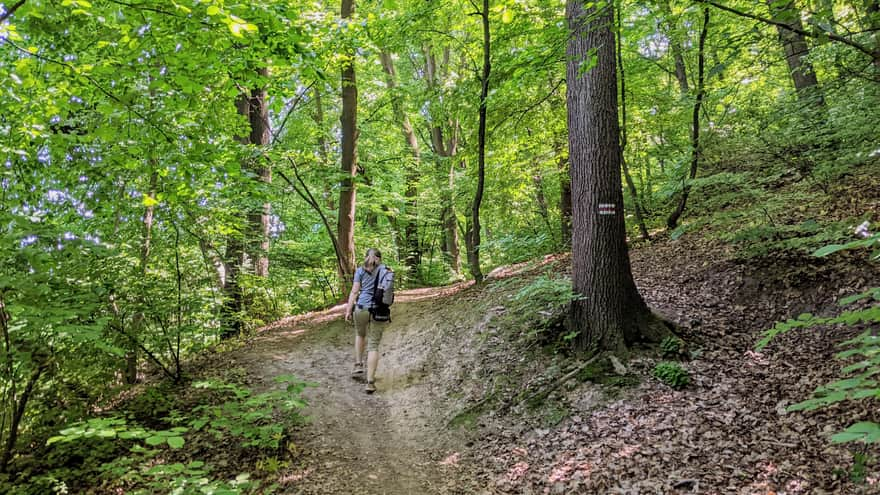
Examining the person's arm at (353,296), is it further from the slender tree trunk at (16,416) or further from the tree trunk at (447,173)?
the tree trunk at (447,173)

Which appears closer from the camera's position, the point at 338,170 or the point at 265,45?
the point at 265,45

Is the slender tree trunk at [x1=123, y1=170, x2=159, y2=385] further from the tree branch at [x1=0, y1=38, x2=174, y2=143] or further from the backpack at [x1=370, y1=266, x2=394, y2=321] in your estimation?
the backpack at [x1=370, y1=266, x2=394, y2=321]

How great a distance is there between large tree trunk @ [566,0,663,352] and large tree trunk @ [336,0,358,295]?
21.6 feet

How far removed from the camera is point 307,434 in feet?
18.3

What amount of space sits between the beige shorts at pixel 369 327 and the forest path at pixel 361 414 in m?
0.71

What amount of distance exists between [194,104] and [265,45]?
1231mm

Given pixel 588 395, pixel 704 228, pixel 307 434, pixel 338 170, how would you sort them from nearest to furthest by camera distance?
pixel 588 395
pixel 307 434
pixel 704 228
pixel 338 170

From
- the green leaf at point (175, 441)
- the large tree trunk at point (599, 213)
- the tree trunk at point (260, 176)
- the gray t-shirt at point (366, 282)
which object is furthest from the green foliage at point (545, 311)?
the tree trunk at point (260, 176)

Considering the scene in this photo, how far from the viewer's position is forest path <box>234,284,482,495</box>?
478cm

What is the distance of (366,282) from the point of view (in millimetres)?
7426

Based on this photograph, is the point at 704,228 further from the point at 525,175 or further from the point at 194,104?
the point at 194,104

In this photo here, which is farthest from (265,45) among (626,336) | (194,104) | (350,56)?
(626,336)

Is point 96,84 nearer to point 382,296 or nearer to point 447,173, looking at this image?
point 382,296

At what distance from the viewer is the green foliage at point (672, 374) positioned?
16.0ft
